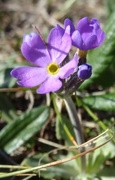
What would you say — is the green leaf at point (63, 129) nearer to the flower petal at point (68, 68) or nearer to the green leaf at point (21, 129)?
the green leaf at point (21, 129)

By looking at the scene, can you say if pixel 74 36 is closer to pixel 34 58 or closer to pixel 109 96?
pixel 34 58

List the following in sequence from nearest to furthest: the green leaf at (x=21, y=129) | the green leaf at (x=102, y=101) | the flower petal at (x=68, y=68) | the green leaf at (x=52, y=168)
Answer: the flower petal at (x=68, y=68), the green leaf at (x=102, y=101), the green leaf at (x=52, y=168), the green leaf at (x=21, y=129)

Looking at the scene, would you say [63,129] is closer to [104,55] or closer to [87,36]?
[104,55]

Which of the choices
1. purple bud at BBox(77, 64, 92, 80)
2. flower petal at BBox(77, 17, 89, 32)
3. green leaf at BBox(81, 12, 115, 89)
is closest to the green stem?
purple bud at BBox(77, 64, 92, 80)

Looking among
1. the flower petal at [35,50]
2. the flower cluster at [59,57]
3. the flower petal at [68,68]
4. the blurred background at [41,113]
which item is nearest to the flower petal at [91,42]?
the flower cluster at [59,57]

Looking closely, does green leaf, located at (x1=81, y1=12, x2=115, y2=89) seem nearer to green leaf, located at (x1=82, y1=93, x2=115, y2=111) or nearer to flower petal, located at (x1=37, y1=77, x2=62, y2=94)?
green leaf, located at (x1=82, y1=93, x2=115, y2=111)

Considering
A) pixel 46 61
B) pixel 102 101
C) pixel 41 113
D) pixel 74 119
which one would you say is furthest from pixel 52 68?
pixel 41 113
